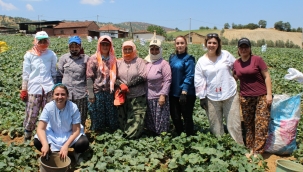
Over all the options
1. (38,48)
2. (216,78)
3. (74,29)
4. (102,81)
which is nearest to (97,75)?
(102,81)

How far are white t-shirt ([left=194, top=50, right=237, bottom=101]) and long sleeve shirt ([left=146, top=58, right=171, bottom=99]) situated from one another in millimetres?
435

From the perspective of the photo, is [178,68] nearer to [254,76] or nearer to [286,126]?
[254,76]

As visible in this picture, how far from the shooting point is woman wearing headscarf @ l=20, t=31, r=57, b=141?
415cm

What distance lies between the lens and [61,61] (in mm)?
4234

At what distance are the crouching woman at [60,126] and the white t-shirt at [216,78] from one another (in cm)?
178

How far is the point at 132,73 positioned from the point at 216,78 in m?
1.24

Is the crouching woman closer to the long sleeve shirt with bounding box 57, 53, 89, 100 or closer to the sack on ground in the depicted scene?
the long sleeve shirt with bounding box 57, 53, 89, 100

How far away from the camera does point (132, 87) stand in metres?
4.28

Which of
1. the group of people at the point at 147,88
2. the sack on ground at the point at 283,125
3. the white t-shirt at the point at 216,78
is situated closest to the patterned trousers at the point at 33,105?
the group of people at the point at 147,88

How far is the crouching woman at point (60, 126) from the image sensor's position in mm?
3615

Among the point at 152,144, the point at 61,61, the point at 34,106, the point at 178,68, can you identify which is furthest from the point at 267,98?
the point at 34,106

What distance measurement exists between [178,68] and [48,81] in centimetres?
197

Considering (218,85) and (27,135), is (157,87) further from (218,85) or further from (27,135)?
(27,135)

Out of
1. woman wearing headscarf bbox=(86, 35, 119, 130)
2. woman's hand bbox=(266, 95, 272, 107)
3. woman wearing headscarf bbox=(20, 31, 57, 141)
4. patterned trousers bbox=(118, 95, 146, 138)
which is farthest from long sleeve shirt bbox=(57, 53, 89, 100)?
woman's hand bbox=(266, 95, 272, 107)
